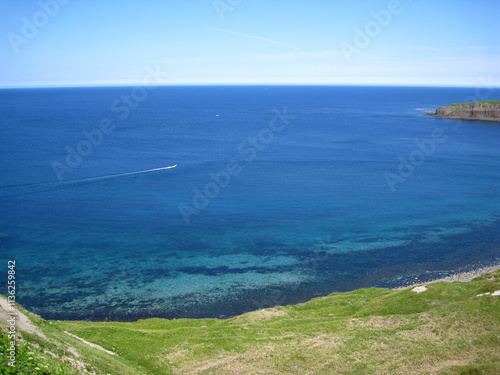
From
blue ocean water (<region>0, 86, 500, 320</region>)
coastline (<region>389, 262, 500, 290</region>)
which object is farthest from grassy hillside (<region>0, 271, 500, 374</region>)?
coastline (<region>389, 262, 500, 290</region>)

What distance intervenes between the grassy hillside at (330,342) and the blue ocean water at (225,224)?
15514 millimetres

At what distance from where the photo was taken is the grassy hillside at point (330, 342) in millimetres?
32469

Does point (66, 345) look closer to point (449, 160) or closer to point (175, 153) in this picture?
point (175, 153)

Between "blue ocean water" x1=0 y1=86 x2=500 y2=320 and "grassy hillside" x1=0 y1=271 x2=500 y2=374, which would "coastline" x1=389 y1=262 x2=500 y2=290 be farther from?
"grassy hillside" x1=0 y1=271 x2=500 y2=374

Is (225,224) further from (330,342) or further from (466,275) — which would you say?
(330,342)

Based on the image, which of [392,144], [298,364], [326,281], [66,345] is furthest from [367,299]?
[392,144]

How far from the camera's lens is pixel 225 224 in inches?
3383

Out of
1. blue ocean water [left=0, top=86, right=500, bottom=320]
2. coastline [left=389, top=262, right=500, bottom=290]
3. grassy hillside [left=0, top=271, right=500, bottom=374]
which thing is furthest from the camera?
coastline [left=389, top=262, right=500, bottom=290]

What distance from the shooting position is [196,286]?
210 feet

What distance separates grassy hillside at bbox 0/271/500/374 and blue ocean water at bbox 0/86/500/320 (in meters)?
15.5

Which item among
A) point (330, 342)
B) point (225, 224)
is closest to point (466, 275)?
point (330, 342)

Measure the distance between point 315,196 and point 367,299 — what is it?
5441cm

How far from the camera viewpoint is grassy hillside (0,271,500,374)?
3247 centimetres

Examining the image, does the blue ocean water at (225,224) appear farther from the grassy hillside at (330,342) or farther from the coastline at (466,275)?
the grassy hillside at (330,342)
